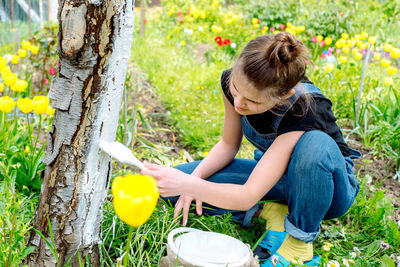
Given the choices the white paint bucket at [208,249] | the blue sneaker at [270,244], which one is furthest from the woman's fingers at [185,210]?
the blue sneaker at [270,244]

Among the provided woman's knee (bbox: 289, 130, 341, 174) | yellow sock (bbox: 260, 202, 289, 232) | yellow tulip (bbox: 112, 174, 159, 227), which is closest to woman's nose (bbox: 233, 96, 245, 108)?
woman's knee (bbox: 289, 130, 341, 174)

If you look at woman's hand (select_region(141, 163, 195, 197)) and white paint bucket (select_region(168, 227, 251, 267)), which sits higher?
woman's hand (select_region(141, 163, 195, 197))

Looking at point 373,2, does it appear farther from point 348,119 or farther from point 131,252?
point 131,252

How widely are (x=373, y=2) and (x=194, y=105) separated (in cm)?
406

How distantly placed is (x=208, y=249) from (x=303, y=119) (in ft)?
1.86

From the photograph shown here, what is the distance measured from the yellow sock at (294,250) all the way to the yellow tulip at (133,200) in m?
0.86

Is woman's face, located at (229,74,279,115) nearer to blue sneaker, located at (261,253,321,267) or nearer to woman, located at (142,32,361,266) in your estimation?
woman, located at (142,32,361,266)

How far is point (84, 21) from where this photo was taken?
1012 millimetres

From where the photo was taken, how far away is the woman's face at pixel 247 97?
133 centimetres

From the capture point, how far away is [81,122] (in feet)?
3.72

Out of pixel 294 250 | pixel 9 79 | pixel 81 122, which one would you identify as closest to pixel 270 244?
pixel 294 250

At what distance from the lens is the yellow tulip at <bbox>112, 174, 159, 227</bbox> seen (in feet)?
2.47

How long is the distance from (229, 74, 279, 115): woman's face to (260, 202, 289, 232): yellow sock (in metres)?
0.48

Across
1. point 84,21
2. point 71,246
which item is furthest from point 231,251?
point 84,21
